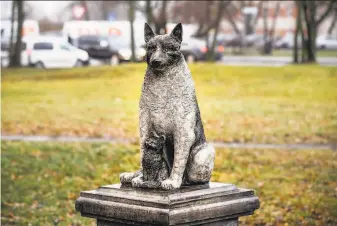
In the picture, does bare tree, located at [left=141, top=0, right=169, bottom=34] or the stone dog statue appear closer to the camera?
the stone dog statue

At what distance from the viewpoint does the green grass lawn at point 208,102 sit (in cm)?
2033

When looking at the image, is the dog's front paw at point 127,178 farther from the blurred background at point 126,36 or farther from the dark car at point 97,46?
the dark car at point 97,46

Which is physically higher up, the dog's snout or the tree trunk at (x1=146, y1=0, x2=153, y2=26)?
the dog's snout

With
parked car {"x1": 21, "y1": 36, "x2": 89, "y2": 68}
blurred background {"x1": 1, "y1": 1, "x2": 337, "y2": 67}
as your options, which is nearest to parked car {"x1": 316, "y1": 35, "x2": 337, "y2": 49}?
blurred background {"x1": 1, "y1": 1, "x2": 337, "y2": 67}

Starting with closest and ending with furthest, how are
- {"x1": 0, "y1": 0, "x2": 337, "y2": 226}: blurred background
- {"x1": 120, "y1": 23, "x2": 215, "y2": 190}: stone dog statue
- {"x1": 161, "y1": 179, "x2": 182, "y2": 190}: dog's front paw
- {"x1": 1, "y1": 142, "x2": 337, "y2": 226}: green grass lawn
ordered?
{"x1": 161, "y1": 179, "x2": 182, "y2": 190}: dog's front paw, {"x1": 120, "y1": 23, "x2": 215, "y2": 190}: stone dog statue, {"x1": 1, "y1": 142, "x2": 337, "y2": 226}: green grass lawn, {"x1": 0, "y1": 0, "x2": 337, "y2": 226}: blurred background

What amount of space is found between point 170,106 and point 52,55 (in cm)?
3727

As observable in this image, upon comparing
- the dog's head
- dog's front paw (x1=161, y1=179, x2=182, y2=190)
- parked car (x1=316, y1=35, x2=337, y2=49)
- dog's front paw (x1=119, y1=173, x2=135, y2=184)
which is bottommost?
parked car (x1=316, y1=35, x2=337, y2=49)

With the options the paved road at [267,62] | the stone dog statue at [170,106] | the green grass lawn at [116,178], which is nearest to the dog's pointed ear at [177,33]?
the stone dog statue at [170,106]

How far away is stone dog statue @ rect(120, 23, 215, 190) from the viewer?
7.40m

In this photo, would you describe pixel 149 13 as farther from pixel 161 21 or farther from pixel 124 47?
pixel 124 47

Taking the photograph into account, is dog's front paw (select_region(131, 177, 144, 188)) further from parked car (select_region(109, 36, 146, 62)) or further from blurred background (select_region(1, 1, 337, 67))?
parked car (select_region(109, 36, 146, 62))

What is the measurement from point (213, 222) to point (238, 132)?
12.5 meters

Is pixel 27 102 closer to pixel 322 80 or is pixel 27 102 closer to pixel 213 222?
pixel 322 80

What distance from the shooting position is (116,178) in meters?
15.4
